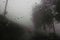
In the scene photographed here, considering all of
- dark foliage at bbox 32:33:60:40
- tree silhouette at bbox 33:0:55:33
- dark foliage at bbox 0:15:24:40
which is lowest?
dark foliage at bbox 32:33:60:40

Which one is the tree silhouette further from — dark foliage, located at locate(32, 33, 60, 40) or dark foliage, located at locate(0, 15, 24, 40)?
dark foliage, located at locate(0, 15, 24, 40)

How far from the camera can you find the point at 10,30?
6.57 ft

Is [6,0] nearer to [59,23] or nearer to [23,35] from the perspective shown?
[23,35]

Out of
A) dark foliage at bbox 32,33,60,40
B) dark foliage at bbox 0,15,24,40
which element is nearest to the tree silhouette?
dark foliage at bbox 32,33,60,40

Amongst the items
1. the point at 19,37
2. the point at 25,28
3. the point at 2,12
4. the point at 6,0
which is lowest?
the point at 19,37

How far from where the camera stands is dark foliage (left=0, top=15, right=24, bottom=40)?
1982 millimetres

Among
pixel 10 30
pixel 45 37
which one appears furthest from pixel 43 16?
pixel 10 30

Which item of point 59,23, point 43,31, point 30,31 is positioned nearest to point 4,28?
point 30,31

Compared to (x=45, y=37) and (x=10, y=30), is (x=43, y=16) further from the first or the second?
(x=10, y=30)

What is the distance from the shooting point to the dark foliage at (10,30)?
1.98 metres

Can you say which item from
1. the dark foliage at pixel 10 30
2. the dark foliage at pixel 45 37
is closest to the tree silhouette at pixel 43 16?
the dark foliage at pixel 45 37

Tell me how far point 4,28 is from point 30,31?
1.35 ft

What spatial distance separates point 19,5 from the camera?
6.80 ft

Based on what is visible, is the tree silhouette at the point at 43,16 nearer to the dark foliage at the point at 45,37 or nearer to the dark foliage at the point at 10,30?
the dark foliage at the point at 45,37
